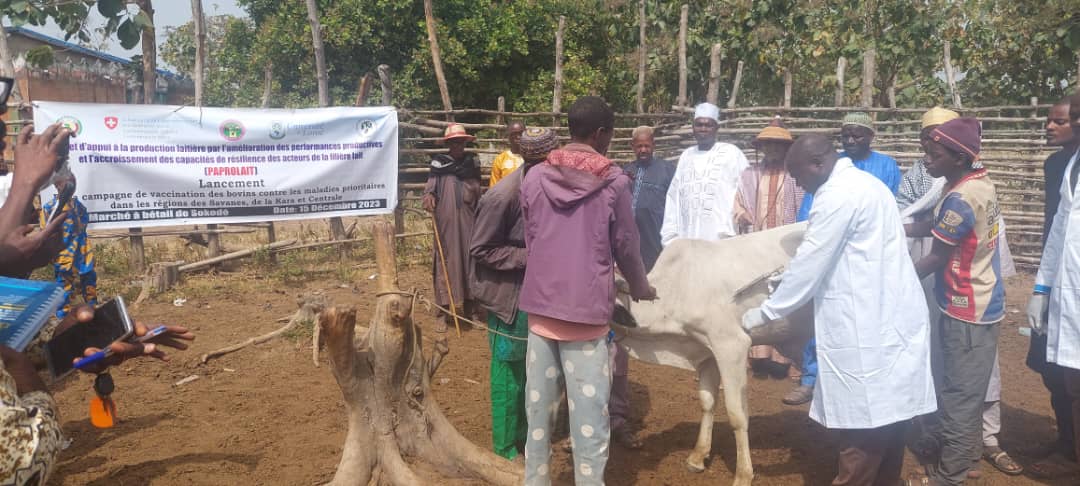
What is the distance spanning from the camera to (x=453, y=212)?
246 inches

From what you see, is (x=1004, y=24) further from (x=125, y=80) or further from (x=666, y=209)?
(x=125, y=80)

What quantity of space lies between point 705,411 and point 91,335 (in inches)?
116

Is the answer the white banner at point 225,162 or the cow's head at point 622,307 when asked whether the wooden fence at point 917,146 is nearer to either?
the white banner at point 225,162

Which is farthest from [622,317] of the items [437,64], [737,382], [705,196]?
[437,64]

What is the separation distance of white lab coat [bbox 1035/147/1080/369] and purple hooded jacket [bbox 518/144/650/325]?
2.14 m

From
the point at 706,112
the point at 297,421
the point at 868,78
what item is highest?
the point at 868,78

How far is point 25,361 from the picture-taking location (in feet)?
6.75

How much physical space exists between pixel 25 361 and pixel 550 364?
1.71m

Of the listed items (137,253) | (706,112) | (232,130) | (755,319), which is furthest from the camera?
(137,253)

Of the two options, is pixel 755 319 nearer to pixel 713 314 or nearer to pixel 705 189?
pixel 713 314

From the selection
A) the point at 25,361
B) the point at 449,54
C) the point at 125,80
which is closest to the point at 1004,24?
the point at 449,54

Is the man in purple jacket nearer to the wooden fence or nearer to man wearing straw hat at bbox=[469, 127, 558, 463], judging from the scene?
man wearing straw hat at bbox=[469, 127, 558, 463]

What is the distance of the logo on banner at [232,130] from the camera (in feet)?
24.0

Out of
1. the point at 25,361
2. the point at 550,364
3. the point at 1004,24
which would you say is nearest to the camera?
the point at 25,361
